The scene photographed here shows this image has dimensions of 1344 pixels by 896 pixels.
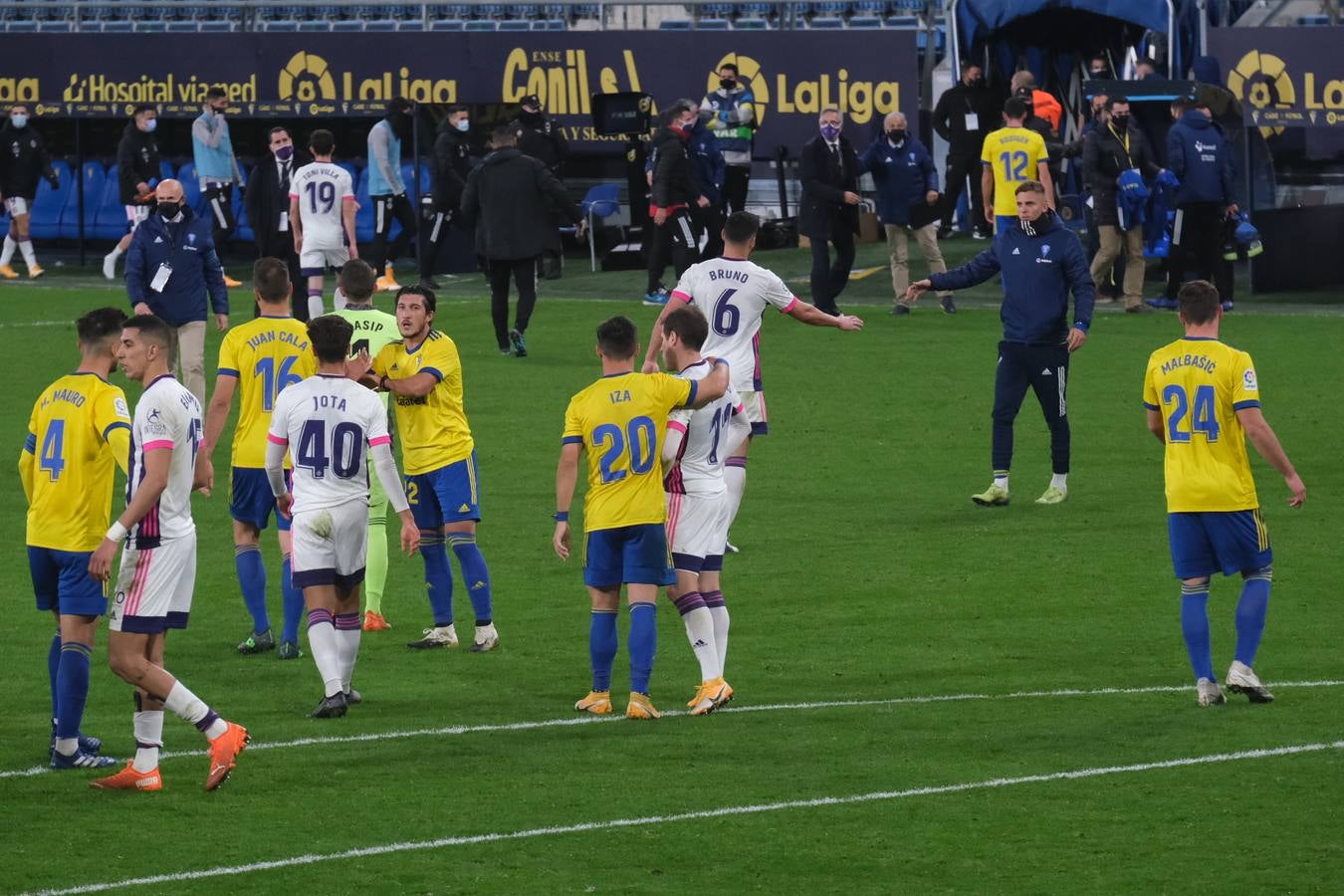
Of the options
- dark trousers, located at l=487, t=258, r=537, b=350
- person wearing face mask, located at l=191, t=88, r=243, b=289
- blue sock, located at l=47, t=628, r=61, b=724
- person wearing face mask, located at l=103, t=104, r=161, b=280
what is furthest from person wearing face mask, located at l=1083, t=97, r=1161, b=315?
blue sock, located at l=47, t=628, r=61, b=724

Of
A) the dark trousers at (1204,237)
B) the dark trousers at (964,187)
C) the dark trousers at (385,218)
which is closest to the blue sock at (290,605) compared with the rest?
the dark trousers at (1204,237)

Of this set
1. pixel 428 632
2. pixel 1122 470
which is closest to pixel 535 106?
pixel 1122 470

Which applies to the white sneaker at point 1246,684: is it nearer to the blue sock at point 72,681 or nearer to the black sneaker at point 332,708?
the black sneaker at point 332,708

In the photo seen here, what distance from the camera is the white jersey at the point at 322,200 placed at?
70.2 feet

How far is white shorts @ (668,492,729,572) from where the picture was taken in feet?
33.6

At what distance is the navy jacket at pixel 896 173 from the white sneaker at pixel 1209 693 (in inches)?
567

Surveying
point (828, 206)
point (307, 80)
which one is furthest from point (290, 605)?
point (307, 80)

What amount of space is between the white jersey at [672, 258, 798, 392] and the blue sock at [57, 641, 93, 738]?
4986 mm

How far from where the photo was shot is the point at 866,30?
29641 mm

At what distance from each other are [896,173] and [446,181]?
592 cm

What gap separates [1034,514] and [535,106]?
13.4 m

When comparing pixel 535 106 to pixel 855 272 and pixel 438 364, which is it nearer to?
pixel 855 272

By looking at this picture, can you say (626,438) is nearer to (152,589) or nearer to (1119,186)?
(152,589)

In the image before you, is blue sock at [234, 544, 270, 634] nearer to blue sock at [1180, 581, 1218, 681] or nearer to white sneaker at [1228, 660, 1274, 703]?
blue sock at [1180, 581, 1218, 681]
